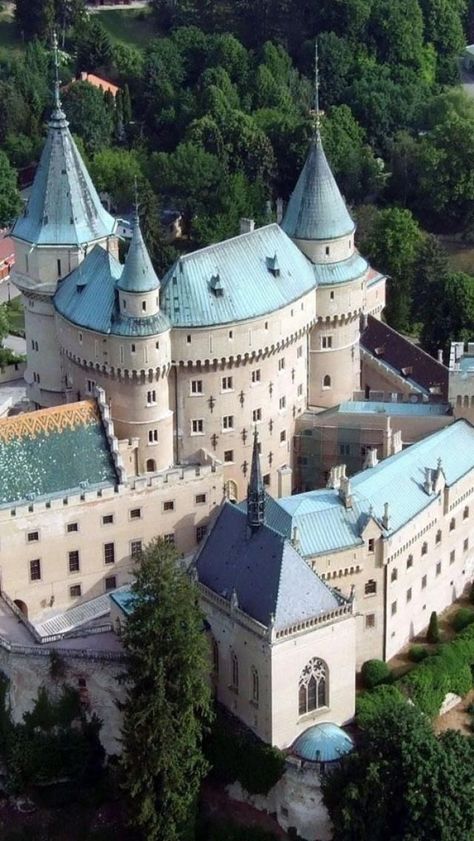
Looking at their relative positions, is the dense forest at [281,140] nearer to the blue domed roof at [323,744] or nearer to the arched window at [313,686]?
the arched window at [313,686]

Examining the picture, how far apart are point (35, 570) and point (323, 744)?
2064 cm

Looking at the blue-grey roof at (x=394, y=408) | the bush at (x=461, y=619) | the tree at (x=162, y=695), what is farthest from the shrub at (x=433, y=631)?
the tree at (x=162, y=695)

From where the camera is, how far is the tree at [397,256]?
146250mm

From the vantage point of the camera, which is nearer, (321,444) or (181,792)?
(181,792)

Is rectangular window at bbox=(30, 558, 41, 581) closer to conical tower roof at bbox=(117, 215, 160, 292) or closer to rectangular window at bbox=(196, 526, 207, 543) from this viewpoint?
rectangular window at bbox=(196, 526, 207, 543)

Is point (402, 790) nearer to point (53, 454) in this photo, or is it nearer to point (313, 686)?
point (313, 686)

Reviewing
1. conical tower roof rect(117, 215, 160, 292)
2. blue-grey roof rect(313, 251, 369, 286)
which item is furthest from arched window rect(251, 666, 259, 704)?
blue-grey roof rect(313, 251, 369, 286)

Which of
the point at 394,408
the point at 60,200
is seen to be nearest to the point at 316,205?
the point at 394,408

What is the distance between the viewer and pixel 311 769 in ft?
285

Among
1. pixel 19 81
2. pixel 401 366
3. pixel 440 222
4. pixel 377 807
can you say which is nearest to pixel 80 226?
pixel 401 366

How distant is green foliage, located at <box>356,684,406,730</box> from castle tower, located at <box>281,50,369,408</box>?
26.3 m

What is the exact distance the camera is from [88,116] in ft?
593

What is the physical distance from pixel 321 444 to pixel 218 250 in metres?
14.8

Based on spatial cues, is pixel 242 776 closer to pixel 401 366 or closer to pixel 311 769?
pixel 311 769
